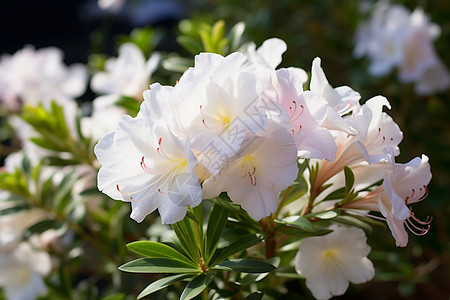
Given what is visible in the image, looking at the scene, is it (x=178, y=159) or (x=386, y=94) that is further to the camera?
(x=386, y=94)

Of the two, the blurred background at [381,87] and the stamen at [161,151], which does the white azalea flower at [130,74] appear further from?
the stamen at [161,151]

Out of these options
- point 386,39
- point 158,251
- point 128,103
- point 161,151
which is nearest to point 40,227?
point 128,103

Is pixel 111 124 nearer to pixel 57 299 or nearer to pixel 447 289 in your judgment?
pixel 57 299

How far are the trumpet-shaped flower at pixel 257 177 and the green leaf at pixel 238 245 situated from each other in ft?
0.32

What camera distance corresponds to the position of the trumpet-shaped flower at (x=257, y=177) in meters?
0.61

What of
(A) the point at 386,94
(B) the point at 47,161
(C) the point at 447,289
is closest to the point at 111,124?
(B) the point at 47,161

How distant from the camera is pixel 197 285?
0.68 meters

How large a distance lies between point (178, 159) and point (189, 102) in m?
0.08

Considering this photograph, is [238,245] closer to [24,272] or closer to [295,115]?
[295,115]

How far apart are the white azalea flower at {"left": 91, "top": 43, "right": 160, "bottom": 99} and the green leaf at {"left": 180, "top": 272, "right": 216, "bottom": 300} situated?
1.88 ft

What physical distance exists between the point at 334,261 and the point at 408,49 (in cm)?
102

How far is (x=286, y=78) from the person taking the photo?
634 millimetres

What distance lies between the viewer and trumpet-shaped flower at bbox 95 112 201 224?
0.61m

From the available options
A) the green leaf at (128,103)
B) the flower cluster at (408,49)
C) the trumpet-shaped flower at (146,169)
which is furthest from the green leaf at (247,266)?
the flower cluster at (408,49)
